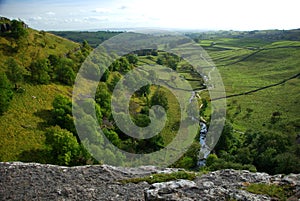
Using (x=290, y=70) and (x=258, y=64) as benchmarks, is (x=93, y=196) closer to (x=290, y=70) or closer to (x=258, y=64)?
(x=290, y=70)

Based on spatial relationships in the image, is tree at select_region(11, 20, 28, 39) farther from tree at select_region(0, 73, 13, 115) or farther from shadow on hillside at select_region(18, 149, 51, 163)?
shadow on hillside at select_region(18, 149, 51, 163)

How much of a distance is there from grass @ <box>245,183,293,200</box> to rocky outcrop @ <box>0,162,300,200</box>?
0.35 metres

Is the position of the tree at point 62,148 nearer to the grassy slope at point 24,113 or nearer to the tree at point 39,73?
the grassy slope at point 24,113

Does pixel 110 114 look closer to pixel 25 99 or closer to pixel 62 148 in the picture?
pixel 25 99

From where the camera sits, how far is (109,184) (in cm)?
1498

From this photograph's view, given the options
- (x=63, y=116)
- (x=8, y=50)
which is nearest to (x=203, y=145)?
(x=63, y=116)

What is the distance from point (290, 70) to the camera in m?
123

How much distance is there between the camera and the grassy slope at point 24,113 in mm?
35500

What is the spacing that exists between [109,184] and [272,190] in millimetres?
9162

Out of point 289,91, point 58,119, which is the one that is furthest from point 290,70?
point 58,119

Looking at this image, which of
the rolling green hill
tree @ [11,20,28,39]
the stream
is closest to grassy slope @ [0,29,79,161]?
the rolling green hill

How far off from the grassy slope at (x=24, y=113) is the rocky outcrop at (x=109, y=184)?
20519 millimetres

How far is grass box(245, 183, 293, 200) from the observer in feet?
36.8

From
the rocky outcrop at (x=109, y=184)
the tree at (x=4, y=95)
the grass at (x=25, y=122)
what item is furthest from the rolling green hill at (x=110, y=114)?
the rocky outcrop at (x=109, y=184)
